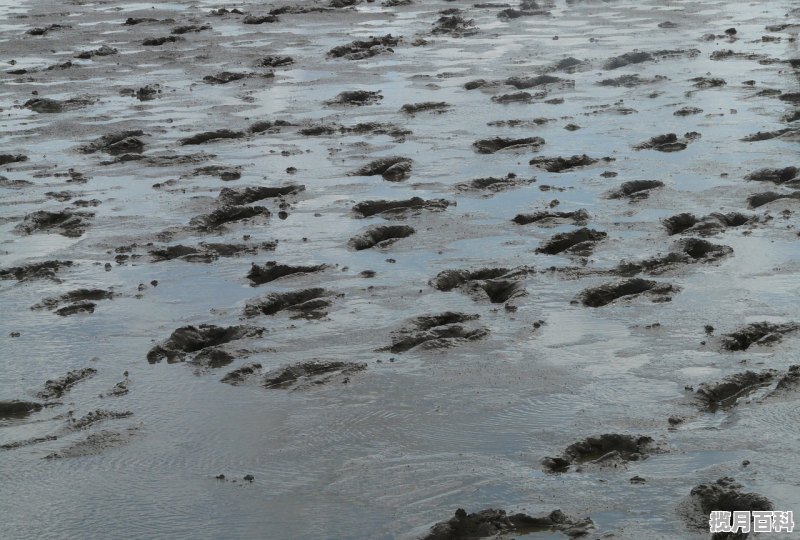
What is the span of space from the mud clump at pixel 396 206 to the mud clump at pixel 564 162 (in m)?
1.30

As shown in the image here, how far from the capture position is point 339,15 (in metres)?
20.9

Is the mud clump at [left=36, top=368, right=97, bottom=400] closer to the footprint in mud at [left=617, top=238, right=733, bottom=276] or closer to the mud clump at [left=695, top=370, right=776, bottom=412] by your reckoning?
the mud clump at [left=695, top=370, right=776, bottom=412]

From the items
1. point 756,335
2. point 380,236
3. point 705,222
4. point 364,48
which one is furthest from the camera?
point 364,48

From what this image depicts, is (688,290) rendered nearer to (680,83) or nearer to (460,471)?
(460,471)

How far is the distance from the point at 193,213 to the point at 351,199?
1316 millimetres

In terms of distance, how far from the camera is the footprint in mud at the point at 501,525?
16.0 ft

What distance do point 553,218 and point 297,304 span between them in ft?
7.79

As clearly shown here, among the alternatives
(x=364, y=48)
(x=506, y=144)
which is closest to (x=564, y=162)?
(x=506, y=144)

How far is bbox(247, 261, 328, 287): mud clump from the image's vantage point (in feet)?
26.8

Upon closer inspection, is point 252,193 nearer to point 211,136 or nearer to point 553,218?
point 211,136

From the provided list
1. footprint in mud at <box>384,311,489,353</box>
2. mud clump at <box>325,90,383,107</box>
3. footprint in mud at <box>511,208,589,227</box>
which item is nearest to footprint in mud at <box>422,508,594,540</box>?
footprint in mud at <box>384,311,489,353</box>

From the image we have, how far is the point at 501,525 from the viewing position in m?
4.93

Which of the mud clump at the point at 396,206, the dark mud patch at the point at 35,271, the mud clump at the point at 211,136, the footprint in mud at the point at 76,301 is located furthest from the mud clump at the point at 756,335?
the mud clump at the point at 211,136

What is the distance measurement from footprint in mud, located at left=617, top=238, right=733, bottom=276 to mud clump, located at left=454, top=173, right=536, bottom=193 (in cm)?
210
